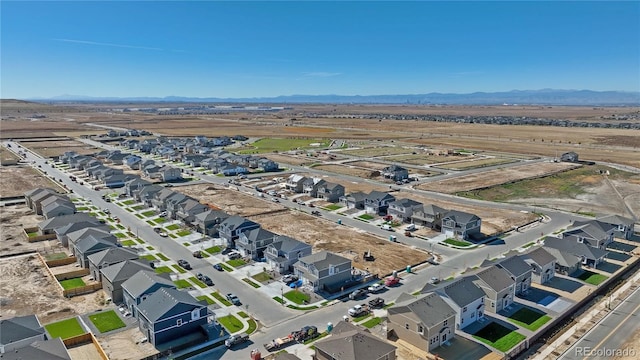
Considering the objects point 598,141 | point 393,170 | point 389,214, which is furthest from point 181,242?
point 598,141

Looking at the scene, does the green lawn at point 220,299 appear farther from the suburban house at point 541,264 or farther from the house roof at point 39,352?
the suburban house at point 541,264

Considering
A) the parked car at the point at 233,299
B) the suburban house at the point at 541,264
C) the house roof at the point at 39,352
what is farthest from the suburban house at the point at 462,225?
the house roof at the point at 39,352

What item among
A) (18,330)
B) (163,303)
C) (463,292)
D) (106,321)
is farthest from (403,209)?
(18,330)

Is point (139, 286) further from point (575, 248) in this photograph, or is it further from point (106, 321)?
point (575, 248)

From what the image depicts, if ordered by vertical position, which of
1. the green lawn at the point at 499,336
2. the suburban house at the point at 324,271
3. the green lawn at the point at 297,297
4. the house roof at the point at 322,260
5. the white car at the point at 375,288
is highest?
the house roof at the point at 322,260

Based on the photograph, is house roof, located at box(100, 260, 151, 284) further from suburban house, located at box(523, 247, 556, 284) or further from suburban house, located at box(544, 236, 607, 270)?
suburban house, located at box(544, 236, 607, 270)

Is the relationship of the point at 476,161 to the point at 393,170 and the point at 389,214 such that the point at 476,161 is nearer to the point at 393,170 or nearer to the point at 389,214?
the point at 393,170

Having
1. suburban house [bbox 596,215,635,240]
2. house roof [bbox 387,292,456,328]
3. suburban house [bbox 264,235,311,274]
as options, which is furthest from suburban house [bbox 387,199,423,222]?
house roof [bbox 387,292,456,328]
